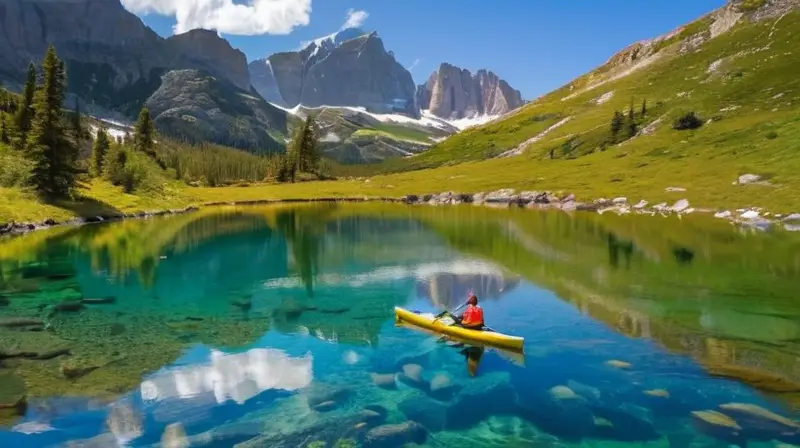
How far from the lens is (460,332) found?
31375mm

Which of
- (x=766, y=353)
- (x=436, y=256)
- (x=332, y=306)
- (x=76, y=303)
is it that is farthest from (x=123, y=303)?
(x=766, y=353)

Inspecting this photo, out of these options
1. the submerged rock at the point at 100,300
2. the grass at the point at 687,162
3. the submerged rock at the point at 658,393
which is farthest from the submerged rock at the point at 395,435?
the grass at the point at 687,162

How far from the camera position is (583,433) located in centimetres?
1997

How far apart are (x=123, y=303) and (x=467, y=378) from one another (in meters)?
27.1

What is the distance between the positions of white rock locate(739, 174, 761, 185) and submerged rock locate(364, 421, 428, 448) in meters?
103

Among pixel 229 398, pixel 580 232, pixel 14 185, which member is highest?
pixel 14 185

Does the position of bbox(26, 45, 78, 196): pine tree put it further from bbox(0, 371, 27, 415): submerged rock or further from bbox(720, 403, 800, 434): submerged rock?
bbox(720, 403, 800, 434): submerged rock

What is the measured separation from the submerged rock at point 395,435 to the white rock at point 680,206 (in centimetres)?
9556

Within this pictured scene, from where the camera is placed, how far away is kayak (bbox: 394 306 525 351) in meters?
29.4

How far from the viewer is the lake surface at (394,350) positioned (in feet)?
67.2

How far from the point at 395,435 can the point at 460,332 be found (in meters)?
12.1

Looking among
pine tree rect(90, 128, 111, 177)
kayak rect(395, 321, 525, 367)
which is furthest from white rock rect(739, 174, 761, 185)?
pine tree rect(90, 128, 111, 177)

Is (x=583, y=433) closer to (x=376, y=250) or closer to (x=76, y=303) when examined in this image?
(x=76, y=303)

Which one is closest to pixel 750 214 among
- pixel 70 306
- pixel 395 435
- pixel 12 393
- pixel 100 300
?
pixel 395 435
